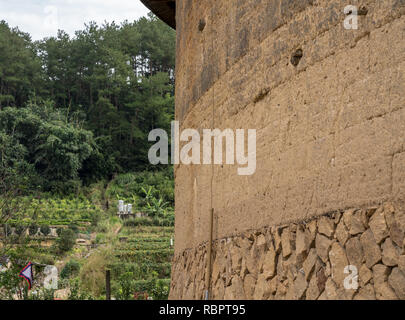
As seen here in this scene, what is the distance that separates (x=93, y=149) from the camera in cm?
4359

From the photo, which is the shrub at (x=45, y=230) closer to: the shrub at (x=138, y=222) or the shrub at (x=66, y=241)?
the shrub at (x=66, y=241)

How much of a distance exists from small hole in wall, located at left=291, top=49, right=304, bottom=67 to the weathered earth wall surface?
0.05 m

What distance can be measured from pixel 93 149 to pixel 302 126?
4108cm

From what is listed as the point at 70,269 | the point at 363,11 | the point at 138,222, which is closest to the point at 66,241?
the point at 70,269

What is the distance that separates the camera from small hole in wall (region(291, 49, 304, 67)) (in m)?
3.64

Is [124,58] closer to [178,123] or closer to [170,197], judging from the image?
[170,197]

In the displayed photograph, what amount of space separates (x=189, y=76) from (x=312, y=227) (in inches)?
139

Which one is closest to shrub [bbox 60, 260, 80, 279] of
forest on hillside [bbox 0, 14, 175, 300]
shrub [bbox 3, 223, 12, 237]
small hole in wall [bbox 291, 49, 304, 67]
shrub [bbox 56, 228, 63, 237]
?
forest on hillside [bbox 0, 14, 175, 300]

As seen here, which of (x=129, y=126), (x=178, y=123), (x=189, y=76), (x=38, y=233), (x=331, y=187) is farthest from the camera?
(x=129, y=126)

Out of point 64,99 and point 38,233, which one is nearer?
point 38,233

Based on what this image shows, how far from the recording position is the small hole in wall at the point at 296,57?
3.64 metres

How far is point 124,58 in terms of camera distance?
48562 mm

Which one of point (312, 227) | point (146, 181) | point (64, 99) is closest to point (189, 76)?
point (312, 227)
